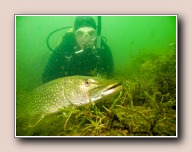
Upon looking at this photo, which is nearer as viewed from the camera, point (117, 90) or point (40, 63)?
point (117, 90)

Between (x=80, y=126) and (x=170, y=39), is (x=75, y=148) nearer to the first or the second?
(x=80, y=126)

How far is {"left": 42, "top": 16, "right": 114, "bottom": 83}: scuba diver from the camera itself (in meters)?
3.02

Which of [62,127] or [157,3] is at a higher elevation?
[157,3]

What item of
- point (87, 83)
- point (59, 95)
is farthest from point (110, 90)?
point (59, 95)

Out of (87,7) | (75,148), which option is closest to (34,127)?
(75,148)

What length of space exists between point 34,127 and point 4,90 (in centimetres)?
42

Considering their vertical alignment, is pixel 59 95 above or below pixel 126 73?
below

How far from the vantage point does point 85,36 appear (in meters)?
3.10

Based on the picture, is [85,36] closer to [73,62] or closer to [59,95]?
Answer: [73,62]

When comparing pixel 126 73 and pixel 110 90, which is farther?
pixel 126 73

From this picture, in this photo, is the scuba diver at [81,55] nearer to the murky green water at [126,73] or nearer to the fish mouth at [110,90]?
the murky green water at [126,73]

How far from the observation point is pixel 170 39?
2.98 metres

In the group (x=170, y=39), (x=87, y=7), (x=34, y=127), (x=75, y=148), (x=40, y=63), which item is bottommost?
(x=75, y=148)

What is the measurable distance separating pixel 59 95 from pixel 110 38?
27.2 inches
